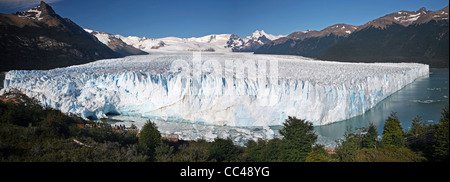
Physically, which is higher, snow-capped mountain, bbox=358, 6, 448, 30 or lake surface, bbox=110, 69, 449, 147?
snow-capped mountain, bbox=358, 6, 448, 30

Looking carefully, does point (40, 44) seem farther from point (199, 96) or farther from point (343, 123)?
point (343, 123)

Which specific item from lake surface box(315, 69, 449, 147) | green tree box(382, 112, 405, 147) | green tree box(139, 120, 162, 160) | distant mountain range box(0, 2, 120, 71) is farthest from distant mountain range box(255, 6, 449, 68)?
distant mountain range box(0, 2, 120, 71)

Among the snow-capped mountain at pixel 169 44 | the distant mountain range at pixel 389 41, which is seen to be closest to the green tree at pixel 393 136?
the distant mountain range at pixel 389 41

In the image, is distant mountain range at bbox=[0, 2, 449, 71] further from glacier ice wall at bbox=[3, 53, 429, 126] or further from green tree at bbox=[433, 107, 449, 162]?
green tree at bbox=[433, 107, 449, 162]

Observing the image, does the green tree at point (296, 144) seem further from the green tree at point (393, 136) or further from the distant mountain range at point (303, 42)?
the distant mountain range at point (303, 42)
